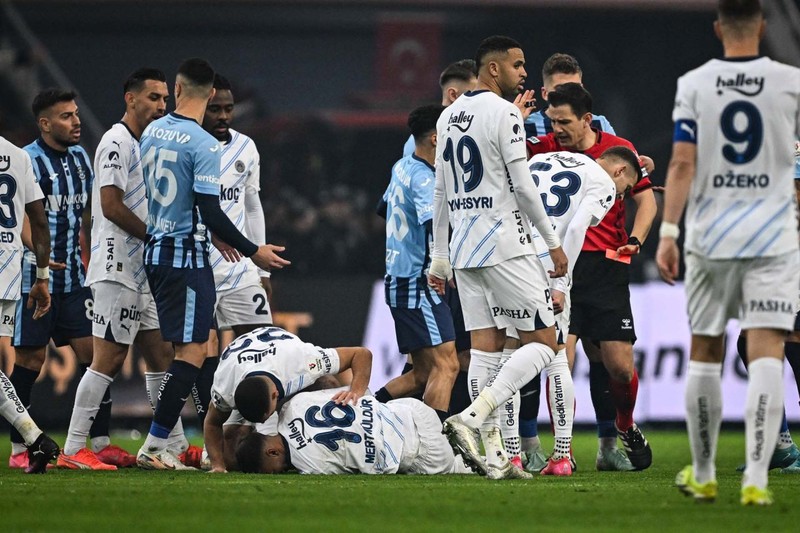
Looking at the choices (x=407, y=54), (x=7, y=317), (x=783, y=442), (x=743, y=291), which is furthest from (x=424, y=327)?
(x=407, y=54)

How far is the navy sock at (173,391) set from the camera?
8.36m

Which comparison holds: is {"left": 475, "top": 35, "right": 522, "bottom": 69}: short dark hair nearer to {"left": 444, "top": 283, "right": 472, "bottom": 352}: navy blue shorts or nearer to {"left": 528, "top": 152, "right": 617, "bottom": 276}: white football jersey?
{"left": 528, "top": 152, "right": 617, "bottom": 276}: white football jersey

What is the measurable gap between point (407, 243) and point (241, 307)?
1.31 metres

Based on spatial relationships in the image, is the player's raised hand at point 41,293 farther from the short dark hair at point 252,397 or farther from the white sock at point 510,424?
the white sock at point 510,424

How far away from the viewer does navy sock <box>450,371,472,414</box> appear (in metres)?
10.3

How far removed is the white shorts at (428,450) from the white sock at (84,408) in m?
1.96

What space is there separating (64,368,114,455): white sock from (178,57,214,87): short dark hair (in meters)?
2.03

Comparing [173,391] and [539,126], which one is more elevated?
[539,126]

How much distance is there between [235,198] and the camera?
9.83 m

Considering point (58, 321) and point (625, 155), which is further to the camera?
point (58, 321)

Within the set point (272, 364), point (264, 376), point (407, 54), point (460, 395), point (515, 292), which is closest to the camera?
point (515, 292)

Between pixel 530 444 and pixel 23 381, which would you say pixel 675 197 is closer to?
pixel 530 444

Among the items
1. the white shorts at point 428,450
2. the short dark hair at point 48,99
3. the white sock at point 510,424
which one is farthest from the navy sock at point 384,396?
the short dark hair at point 48,99

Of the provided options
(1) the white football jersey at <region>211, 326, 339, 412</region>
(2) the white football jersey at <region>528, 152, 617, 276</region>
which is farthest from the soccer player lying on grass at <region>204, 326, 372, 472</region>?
(2) the white football jersey at <region>528, 152, 617, 276</region>
